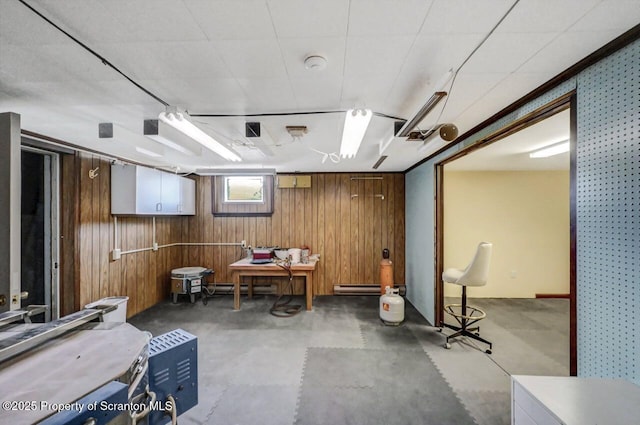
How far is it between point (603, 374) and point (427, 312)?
8.45 feet

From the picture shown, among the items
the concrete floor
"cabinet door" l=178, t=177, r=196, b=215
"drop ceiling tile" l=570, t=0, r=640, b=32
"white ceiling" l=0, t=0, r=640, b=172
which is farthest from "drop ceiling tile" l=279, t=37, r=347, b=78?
"cabinet door" l=178, t=177, r=196, b=215

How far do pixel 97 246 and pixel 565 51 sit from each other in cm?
512

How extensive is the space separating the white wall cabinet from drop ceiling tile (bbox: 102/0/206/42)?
298 cm

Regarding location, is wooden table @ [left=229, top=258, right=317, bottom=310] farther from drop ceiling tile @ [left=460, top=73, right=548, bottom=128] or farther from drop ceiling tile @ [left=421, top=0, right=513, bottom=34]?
drop ceiling tile @ [left=421, top=0, right=513, bottom=34]

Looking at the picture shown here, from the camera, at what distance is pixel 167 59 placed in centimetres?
145

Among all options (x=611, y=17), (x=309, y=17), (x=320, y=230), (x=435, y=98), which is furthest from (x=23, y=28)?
(x=320, y=230)

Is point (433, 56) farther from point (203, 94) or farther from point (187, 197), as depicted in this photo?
point (187, 197)

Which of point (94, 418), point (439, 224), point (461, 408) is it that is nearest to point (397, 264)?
point (439, 224)

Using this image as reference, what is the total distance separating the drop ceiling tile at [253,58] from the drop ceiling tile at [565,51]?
147cm

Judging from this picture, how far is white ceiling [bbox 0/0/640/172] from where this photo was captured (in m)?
1.10

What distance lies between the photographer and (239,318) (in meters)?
3.96

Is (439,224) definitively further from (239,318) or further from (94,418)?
(94,418)

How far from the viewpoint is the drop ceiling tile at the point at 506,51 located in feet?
4.17

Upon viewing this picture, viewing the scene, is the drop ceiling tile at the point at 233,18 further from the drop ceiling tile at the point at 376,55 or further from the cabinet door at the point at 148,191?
the cabinet door at the point at 148,191
